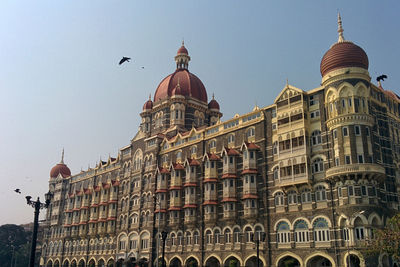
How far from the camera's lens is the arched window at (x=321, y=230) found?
39975 mm

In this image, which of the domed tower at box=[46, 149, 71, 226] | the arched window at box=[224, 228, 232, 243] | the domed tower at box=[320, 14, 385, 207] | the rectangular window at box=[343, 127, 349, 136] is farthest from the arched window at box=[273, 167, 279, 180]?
Answer: the domed tower at box=[46, 149, 71, 226]

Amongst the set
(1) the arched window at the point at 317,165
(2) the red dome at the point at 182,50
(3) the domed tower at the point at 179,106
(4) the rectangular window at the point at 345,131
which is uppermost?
(2) the red dome at the point at 182,50

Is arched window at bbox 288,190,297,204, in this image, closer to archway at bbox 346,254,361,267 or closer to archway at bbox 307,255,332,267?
archway at bbox 307,255,332,267

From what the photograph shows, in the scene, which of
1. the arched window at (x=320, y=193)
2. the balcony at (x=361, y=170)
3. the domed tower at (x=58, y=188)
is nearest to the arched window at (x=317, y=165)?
the arched window at (x=320, y=193)

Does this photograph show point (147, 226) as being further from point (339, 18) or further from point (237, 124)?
point (339, 18)

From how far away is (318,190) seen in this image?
41625mm

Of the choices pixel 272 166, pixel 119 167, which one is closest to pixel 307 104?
pixel 272 166

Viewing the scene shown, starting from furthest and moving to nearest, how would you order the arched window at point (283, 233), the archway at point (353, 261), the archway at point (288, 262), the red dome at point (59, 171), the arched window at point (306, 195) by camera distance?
the red dome at point (59, 171), the arched window at point (283, 233), the arched window at point (306, 195), the archway at point (288, 262), the archway at point (353, 261)

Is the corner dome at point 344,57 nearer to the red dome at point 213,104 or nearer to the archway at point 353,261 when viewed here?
the archway at point 353,261

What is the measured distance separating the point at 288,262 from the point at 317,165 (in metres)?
10.8

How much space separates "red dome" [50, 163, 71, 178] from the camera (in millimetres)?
97188

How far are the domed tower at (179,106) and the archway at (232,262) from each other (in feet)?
82.9

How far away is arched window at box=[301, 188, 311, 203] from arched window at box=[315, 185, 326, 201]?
886 millimetres

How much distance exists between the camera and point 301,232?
42125mm
